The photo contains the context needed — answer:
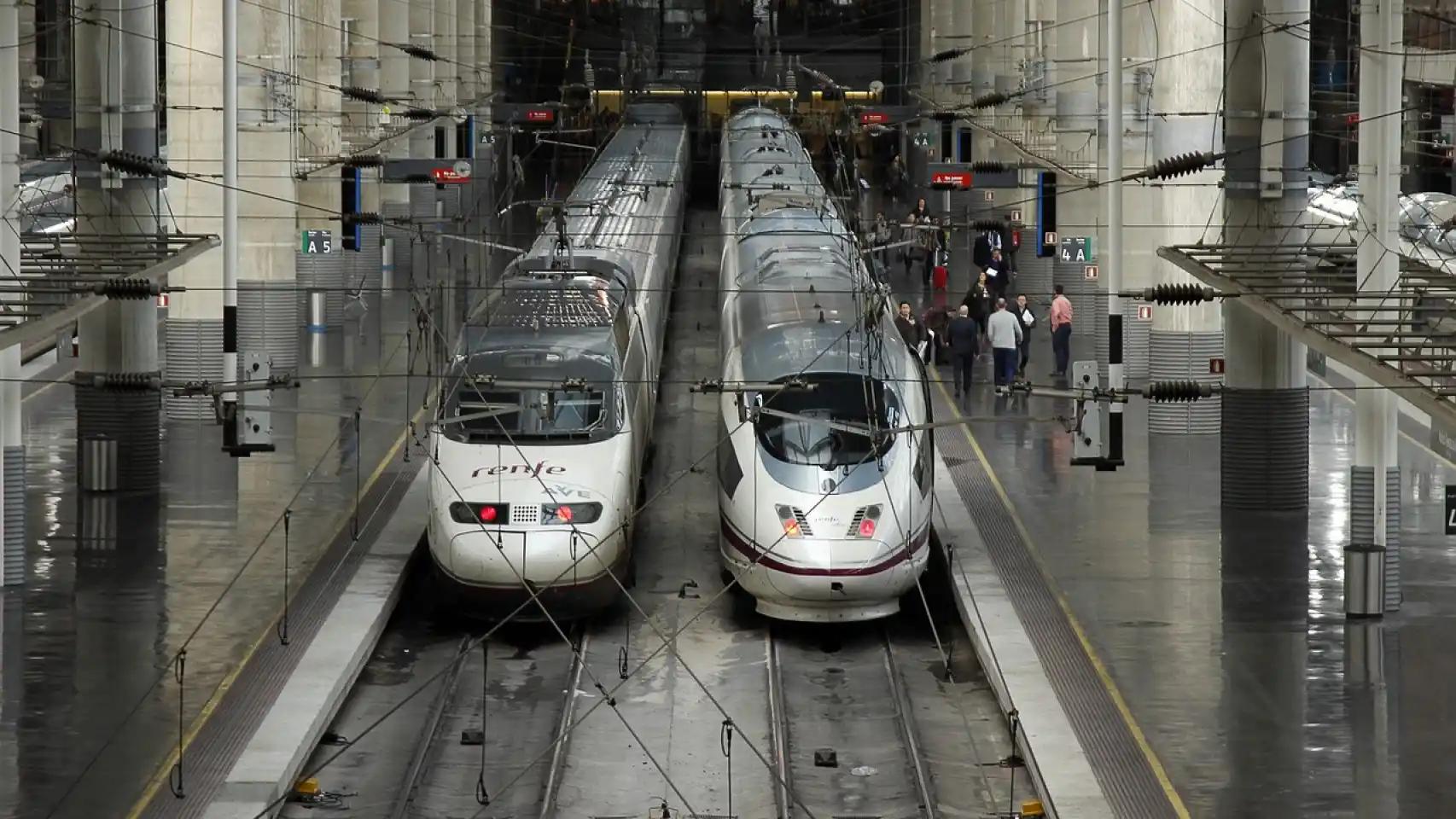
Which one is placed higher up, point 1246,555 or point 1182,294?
point 1182,294

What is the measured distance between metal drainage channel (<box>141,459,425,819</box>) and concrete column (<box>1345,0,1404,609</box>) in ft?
33.7

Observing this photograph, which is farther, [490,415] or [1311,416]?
[1311,416]

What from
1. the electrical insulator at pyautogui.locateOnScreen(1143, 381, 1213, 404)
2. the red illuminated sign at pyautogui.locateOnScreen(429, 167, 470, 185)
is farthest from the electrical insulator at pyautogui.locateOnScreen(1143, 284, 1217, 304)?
the red illuminated sign at pyautogui.locateOnScreen(429, 167, 470, 185)

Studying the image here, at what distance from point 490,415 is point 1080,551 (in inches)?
269

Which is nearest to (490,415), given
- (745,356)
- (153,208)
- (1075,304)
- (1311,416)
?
(745,356)

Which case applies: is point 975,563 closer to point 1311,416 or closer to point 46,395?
point 1311,416

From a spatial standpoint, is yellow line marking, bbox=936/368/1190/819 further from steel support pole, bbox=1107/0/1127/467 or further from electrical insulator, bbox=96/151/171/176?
electrical insulator, bbox=96/151/171/176

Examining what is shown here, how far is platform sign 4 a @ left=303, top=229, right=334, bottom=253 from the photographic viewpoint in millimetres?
42531

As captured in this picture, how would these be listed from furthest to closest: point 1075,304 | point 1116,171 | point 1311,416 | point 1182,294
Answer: point 1075,304 → point 1311,416 → point 1116,171 → point 1182,294

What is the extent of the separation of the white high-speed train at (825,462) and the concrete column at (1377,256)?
173 inches

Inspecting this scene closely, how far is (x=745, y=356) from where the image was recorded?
26922 mm

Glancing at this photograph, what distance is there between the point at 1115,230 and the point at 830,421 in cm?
370

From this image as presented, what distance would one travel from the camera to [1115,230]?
997 inches

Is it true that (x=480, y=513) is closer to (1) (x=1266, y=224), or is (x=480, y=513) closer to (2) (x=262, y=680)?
(2) (x=262, y=680)
